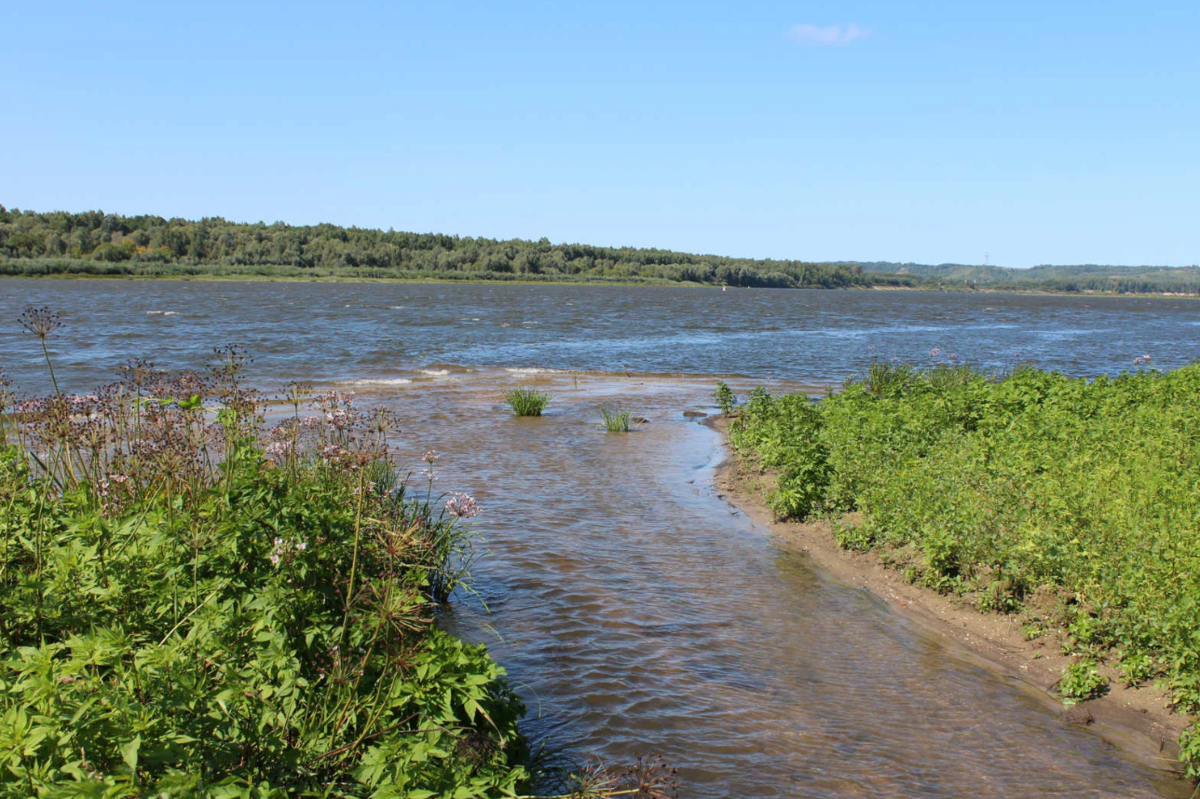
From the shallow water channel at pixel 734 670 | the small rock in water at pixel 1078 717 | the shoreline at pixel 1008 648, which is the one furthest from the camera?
the small rock in water at pixel 1078 717

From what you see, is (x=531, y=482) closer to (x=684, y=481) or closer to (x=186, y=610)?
(x=684, y=481)

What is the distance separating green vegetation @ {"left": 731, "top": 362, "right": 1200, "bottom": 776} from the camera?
21.6ft

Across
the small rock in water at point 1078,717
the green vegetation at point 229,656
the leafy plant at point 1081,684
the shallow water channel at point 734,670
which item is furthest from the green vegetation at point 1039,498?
the green vegetation at point 229,656

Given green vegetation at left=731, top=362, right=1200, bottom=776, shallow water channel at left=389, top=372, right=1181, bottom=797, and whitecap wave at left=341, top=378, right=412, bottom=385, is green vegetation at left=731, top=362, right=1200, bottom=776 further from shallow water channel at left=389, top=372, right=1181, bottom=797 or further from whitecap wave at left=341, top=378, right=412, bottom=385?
whitecap wave at left=341, top=378, right=412, bottom=385

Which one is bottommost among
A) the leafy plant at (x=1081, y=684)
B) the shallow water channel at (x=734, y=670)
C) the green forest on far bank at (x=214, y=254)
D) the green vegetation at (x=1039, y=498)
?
the shallow water channel at (x=734, y=670)

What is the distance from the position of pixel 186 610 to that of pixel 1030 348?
5025 centimetres

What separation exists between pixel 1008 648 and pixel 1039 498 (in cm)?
158

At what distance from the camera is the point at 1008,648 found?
7535mm

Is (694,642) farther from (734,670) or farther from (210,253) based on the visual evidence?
(210,253)

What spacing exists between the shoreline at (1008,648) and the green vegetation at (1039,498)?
0.45 feet

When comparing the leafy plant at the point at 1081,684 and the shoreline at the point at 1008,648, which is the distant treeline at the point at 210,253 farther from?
the leafy plant at the point at 1081,684

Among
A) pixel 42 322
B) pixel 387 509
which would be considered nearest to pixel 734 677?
pixel 387 509

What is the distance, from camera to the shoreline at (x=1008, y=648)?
20.1ft

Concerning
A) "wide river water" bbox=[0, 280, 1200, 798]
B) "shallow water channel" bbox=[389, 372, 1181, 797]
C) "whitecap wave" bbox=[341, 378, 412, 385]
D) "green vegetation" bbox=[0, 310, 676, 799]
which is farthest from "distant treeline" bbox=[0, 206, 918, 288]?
"green vegetation" bbox=[0, 310, 676, 799]
